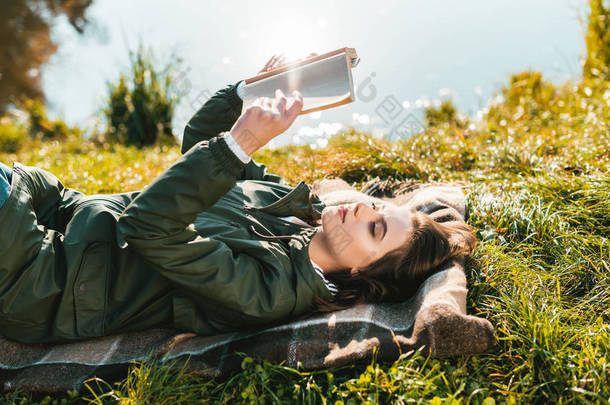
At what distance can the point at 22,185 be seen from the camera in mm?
1965

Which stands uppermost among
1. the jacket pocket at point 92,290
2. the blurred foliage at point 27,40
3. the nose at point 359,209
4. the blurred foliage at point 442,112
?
the blurred foliage at point 27,40

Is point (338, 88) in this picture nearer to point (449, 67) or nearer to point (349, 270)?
point (349, 270)

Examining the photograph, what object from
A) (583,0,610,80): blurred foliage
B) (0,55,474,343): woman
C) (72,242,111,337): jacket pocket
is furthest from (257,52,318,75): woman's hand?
(583,0,610,80): blurred foliage

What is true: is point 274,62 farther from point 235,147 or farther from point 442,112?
point 442,112

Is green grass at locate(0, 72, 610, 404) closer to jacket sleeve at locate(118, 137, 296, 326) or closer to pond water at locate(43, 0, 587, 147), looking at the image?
jacket sleeve at locate(118, 137, 296, 326)

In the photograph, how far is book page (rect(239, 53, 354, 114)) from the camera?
208cm

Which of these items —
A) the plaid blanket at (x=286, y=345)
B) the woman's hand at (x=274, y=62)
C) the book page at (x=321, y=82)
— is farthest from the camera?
the woman's hand at (x=274, y=62)

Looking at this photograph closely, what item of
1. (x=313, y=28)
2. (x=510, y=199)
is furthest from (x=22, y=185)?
(x=313, y=28)

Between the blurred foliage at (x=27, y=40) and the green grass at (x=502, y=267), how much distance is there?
9677 mm

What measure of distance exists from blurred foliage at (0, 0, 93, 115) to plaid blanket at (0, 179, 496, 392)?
11785mm

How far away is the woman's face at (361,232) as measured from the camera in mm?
2273

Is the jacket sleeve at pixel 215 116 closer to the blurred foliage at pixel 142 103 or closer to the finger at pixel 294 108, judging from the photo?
the finger at pixel 294 108

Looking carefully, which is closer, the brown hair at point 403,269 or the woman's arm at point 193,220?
the woman's arm at point 193,220

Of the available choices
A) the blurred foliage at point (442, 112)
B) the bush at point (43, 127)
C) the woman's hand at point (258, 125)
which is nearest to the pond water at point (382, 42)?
the blurred foliage at point (442, 112)
